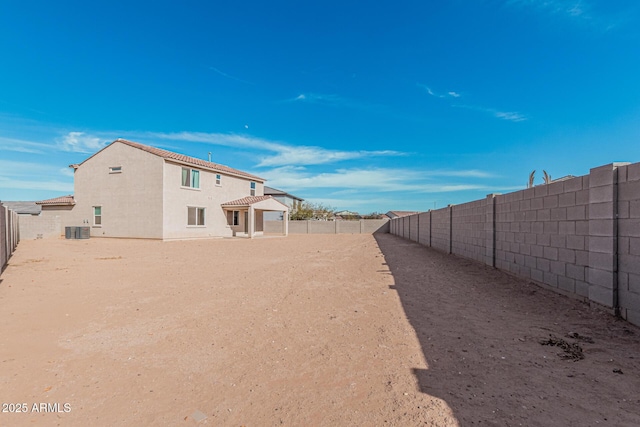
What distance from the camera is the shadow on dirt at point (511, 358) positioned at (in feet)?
7.82

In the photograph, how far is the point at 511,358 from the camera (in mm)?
3264

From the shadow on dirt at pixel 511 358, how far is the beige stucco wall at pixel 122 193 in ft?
60.1

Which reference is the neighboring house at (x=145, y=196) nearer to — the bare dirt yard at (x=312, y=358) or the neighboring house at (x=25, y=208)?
the bare dirt yard at (x=312, y=358)

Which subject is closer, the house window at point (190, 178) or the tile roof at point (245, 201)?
the house window at point (190, 178)

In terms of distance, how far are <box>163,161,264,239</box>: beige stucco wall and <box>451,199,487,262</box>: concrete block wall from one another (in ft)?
54.4

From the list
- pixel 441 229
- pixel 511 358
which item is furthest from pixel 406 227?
pixel 511 358

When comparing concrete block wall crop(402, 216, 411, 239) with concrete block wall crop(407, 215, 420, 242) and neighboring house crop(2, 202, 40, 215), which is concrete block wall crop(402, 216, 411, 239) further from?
neighboring house crop(2, 202, 40, 215)

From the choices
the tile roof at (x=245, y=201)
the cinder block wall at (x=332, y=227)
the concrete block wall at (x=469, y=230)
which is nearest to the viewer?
the concrete block wall at (x=469, y=230)

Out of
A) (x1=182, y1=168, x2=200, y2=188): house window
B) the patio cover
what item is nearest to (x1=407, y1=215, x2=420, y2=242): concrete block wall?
the patio cover

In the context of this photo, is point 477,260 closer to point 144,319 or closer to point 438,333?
point 438,333

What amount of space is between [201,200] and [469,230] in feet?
59.7

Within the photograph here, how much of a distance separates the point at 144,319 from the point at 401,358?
3718 mm

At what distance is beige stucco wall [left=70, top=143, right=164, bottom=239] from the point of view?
768 inches

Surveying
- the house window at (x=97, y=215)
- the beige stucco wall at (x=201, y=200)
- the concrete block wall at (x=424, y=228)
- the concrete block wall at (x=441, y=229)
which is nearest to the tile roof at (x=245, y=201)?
the beige stucco wall at (x=201, y=200)
